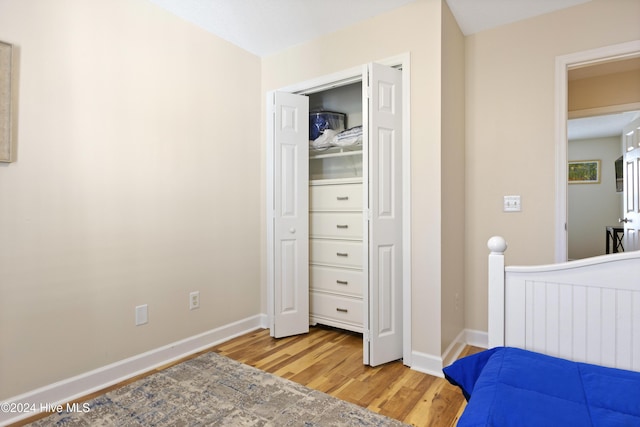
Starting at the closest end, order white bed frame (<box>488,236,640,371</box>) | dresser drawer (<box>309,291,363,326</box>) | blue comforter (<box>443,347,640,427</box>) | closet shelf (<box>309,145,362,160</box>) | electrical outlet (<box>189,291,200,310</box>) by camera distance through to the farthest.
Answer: blue comforter (<box>443,347,640,427</box>) → white bed frame (<box>488,236,640,371</box>) → electrical outlet (<box>189,291,200,310</box>) → dresser drawer (<box>309,291,363,326</box>) → closet shelf (<box>309,145,362,160</box>)

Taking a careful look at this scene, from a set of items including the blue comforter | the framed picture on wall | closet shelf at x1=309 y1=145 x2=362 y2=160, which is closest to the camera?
the blue comforter

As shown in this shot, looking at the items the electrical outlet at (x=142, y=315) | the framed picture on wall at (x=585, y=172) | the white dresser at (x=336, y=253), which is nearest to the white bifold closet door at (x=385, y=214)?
the white dresser at (x=336, y=253)

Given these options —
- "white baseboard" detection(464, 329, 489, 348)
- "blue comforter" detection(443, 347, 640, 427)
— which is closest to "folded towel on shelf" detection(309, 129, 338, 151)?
"white baseboard" detection(464, 329, 489, 348)

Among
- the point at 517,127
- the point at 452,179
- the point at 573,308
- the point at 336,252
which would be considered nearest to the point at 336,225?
the point at 336,252

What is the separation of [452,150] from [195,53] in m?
2.03

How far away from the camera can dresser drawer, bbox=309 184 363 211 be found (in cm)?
288

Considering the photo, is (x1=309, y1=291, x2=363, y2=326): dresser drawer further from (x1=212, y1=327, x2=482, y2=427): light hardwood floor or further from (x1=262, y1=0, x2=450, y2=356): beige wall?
(x1=262, y1=0, x2=450, y2=356): beige wall

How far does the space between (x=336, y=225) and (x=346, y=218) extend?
0.12 m

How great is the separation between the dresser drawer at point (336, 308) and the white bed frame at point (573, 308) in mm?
1517

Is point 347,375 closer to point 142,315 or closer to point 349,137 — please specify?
point 142,315

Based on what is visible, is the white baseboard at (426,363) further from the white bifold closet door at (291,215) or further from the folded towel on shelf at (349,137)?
the folded towel on shelf at (349,137)

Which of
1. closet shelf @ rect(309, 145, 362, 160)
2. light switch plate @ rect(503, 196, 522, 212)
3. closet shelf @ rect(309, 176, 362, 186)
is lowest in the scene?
light switch plate @ rect(503, 196, 522, 212)

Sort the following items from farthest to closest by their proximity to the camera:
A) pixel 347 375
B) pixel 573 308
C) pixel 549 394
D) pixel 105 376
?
pixel 347 375, pixel 105 376, pixel 573 308, pixel 549 394

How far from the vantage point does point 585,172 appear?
665 cm
